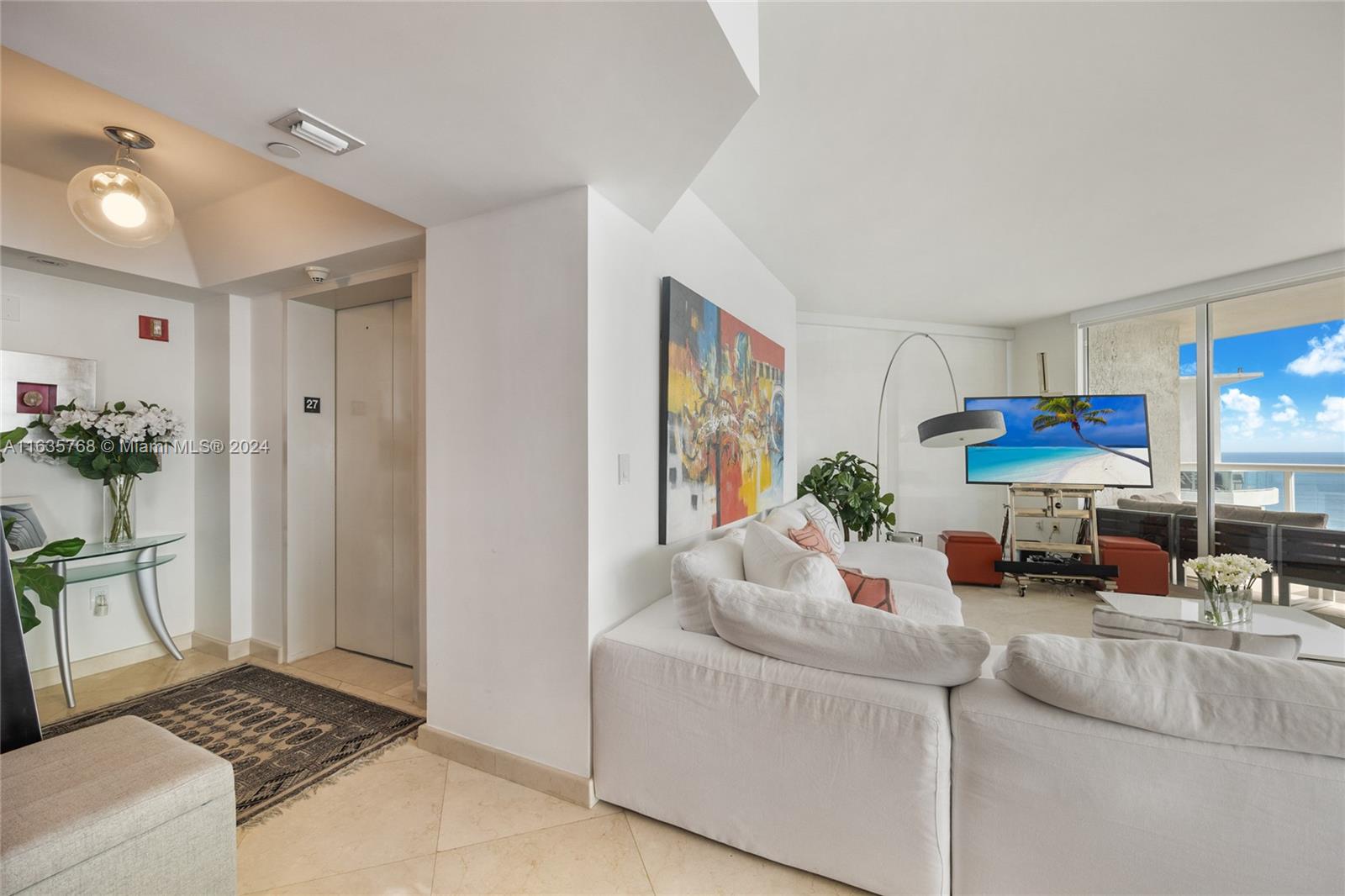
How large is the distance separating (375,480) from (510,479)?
1.65 metres

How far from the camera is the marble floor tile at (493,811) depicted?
184cm

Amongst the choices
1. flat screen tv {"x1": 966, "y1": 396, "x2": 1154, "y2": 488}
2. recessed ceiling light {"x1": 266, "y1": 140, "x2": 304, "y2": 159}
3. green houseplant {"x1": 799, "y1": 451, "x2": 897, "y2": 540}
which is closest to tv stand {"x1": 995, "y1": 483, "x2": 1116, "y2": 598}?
flat screen tv {"x1": 966, "y1": 396, "x2": 1154, "y2": 488}

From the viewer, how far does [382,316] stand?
3.33m

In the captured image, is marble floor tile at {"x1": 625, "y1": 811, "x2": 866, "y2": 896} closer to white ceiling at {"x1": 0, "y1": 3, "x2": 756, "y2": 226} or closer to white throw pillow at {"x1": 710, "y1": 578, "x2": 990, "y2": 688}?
white throw pillow at {"x1": 710, "y1": 578, "x2": 990, "y2": 688}

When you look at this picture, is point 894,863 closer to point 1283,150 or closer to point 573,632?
point 573,632

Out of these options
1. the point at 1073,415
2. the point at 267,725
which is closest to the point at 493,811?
the point at 267,725

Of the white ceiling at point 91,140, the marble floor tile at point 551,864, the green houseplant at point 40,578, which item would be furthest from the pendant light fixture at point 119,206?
the marble floor tile at point 551,864

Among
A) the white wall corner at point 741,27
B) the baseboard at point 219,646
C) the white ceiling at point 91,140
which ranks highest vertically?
the white ceiling at point 91,140

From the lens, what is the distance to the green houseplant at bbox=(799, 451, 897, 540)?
16.3 feet

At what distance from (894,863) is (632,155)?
2233 mm

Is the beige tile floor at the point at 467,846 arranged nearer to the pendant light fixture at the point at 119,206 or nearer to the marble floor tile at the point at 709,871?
the marble floor tile at the point at 709,871

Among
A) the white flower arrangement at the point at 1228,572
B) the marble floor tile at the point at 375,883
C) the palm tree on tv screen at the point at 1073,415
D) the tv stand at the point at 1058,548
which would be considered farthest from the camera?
the palm tree on tv screen at the point at 1073,415

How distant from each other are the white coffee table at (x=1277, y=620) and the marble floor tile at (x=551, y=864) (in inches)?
112

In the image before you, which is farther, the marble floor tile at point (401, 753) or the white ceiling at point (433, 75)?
the marble floor tile at point (401, 753)
